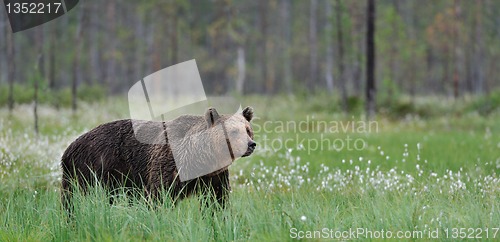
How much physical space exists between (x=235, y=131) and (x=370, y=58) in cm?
1535

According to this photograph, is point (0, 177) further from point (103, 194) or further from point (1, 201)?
point (103, 194)

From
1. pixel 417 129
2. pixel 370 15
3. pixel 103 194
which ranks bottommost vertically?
pixel 417 129

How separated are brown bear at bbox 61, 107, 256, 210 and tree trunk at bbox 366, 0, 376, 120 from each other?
14595 millimetres

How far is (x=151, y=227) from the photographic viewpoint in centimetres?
525

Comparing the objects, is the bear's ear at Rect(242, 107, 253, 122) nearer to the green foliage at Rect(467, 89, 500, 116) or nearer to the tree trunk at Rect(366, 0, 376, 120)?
the tree trunk at Rect(366, 0, 376, 120)

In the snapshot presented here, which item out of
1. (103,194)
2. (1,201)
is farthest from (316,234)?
(1,201)

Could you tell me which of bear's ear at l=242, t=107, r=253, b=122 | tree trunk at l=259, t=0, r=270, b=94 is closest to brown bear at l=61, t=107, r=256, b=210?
bear's ear at l=242, t=107, r=253, b=122

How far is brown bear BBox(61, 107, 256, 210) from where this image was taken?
5.42 m

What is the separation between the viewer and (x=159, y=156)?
18.8ft

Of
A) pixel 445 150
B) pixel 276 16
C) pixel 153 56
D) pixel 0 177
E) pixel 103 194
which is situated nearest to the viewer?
pixel 103 194

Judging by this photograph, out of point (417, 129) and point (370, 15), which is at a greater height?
point (370, 15)

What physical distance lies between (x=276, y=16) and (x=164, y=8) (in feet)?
100

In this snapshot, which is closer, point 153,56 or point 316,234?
point 316,234

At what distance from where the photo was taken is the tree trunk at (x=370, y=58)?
19.2 metres
